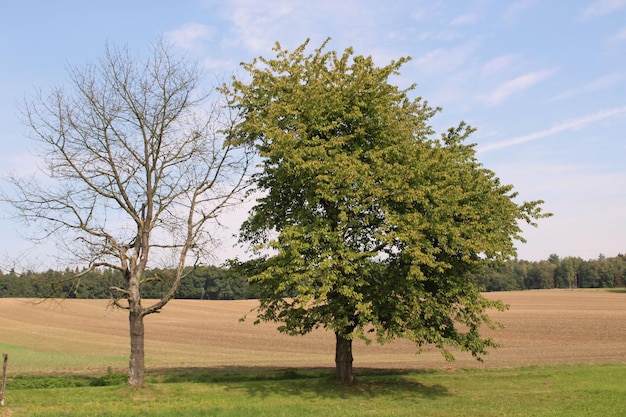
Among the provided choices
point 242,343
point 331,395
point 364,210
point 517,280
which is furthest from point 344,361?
point 517,280

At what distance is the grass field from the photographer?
16750 mm

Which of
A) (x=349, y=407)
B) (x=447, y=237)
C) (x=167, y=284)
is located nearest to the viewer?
(x=349, y=407)

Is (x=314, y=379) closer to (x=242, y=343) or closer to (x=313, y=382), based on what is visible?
(x=313, y=382)

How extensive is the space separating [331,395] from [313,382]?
232 cm

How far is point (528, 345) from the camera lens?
44812mm

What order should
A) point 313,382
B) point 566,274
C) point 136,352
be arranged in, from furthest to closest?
1. point 566,274
2. point 313,382
3. point 136,352

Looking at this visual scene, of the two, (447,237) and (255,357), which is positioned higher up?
(447,237)

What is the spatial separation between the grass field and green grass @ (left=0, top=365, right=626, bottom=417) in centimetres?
4

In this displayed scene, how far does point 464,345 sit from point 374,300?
3.74 meters

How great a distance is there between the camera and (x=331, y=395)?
1897 cm

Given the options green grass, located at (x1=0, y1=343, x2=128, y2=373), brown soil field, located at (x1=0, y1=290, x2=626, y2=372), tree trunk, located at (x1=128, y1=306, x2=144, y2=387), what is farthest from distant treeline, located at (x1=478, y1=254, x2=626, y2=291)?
tree trunk, located at (x1=128, y1=306, x2=144, y2=387)

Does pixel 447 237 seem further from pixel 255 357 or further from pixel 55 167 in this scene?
pixel 255 357

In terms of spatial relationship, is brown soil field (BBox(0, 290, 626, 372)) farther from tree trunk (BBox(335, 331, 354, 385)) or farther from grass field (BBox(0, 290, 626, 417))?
tree trunk (BBox(335, 331, 354, 385))

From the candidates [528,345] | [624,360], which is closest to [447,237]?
[624,360]
